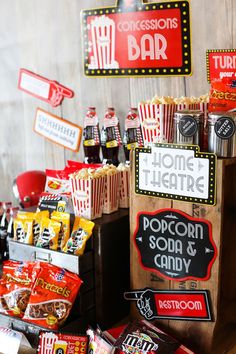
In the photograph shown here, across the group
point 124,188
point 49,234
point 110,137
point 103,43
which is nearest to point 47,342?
point 49,234

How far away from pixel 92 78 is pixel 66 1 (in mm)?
370

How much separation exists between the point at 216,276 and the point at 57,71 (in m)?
1.35

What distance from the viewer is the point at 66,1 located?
2.44m

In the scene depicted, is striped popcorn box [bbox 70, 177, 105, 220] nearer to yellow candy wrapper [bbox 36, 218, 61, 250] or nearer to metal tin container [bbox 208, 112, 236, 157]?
yellow candy wrapper [bbox 36, 218, 61, 250]

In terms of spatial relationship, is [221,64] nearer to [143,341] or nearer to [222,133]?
[222,133]

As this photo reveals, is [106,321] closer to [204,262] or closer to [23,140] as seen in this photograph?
[204,262]

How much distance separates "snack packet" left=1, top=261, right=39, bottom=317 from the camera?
5.82ft

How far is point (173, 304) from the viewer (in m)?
1.73

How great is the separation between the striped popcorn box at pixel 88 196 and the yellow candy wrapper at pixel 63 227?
0.15 feet

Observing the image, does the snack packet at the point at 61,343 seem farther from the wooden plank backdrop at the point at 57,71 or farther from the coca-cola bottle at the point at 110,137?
the wooden plank backdrop at the point at 57,71

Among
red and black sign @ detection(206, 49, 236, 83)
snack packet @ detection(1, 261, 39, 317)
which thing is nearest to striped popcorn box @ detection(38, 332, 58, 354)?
snack packet @ detection(1, 261, 39, 317)

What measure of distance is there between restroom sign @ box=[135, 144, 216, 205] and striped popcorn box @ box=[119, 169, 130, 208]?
0.16 meters

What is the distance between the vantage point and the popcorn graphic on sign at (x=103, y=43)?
7.52 feet

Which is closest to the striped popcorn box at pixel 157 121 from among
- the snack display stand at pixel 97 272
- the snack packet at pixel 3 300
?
the snack display stand at pixel 97 272
